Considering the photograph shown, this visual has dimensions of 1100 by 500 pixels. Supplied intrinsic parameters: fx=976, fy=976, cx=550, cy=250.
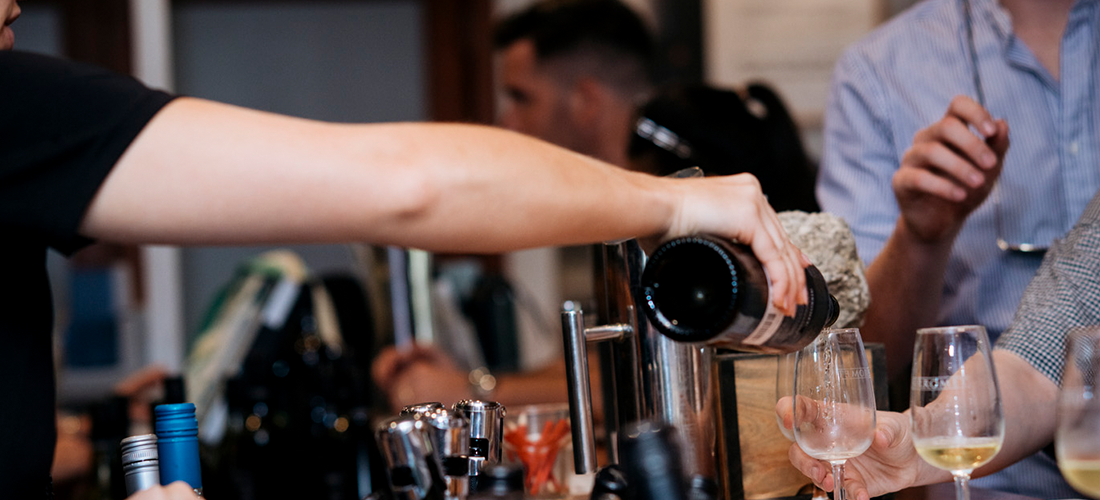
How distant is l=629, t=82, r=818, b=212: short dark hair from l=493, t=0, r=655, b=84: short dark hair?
557 mm

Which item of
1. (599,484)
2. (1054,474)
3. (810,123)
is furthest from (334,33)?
(599,484)

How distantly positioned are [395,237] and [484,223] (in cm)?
6

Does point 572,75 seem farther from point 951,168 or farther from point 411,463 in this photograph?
point 411,463

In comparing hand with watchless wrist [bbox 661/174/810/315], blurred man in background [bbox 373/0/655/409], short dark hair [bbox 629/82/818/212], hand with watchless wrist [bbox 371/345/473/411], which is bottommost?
hand with watchless wrist [bbox 371/345/473/411]

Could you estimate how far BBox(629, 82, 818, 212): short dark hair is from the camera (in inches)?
67.4

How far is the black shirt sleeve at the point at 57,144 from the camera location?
24.2 inches

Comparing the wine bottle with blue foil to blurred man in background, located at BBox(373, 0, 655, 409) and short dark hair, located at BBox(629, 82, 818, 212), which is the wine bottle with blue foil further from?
blurred man in background, located at BBox(373, 0, 655, 409)

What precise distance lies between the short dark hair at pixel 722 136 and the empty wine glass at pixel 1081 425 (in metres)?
0.93

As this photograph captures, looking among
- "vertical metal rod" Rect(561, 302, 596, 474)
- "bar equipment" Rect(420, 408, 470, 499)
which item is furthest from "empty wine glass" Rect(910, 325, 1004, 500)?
"bar equipment" Rect(420, 408, 470, 499)

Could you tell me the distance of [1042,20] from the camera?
4.65 feet

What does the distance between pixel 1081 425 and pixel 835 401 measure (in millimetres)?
198

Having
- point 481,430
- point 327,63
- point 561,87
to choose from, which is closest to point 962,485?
point 481,430

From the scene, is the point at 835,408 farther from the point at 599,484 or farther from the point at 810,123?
the point at 810,123

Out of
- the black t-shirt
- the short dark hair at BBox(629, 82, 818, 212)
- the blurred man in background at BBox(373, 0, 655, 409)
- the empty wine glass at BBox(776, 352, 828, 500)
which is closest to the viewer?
the black t-shirt
